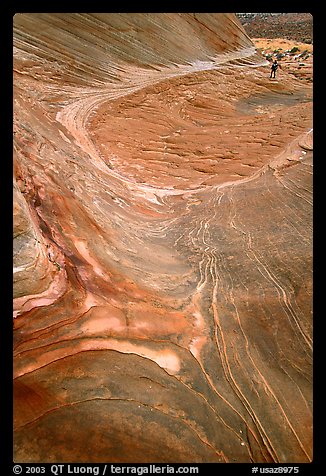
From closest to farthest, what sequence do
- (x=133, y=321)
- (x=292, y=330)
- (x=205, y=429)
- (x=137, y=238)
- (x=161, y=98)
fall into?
(x=205, y=429) < (x=133, y=321) < (x=292, y=330) < (x=137, y=238) < (x=161, y=98)

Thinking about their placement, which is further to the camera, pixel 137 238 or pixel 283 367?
pixel 137 238

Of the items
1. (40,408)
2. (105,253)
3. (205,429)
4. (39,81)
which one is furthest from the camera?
(39,81)

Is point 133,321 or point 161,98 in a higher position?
point 161,98

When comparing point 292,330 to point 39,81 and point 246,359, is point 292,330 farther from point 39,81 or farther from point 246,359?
point 39,81

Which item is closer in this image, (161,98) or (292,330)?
(292,330)

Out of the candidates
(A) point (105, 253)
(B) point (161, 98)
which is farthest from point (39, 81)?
(A) point (105, 253)

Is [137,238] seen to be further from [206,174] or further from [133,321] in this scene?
[206,174]

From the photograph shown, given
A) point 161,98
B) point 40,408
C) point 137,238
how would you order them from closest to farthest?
point 40,408 → point 137,238 → point 161,98

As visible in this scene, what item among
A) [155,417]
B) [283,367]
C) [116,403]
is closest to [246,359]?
[283,367]
